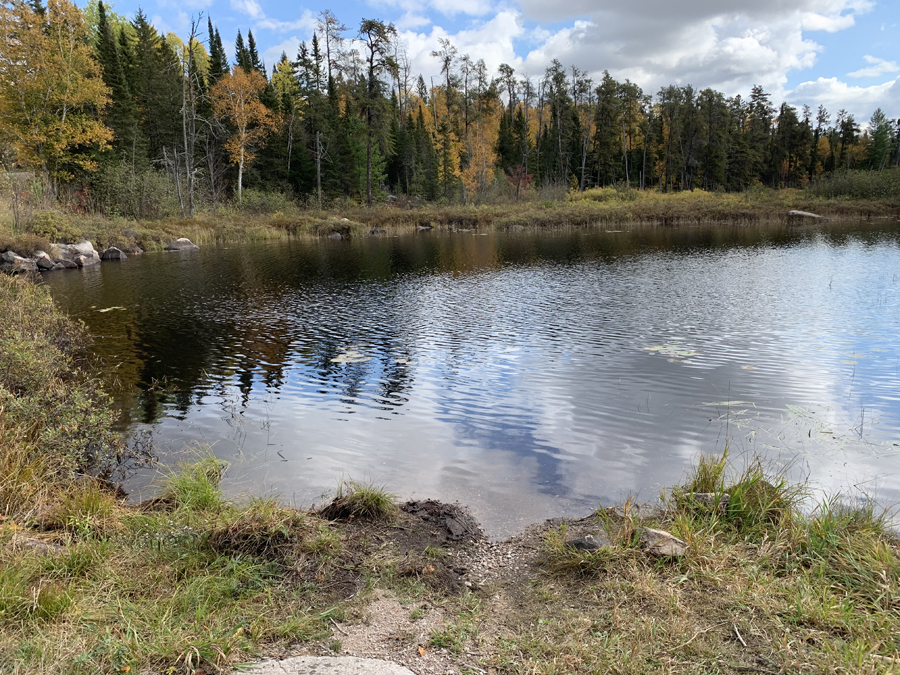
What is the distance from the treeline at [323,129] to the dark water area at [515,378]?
21075 millimetres

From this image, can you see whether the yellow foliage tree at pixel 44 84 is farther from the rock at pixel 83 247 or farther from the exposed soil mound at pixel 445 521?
the exposed soil mound at pixel 445 521

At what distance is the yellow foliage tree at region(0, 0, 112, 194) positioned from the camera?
1267 inches

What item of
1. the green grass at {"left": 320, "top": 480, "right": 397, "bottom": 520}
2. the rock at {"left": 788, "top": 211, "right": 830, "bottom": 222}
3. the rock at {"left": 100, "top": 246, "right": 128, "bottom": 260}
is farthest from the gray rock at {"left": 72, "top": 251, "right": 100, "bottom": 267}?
the rock at {"left": 788, "top": 211, "right": 830, "bottom": 222}

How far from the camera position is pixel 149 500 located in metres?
5.29

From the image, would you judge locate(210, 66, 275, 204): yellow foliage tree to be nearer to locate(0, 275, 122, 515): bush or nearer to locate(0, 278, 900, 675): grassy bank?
locate(0, 275, 122, 515): bush

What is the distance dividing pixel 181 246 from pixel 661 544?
36560mm

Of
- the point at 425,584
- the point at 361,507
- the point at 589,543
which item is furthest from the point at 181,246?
the point at 589,543

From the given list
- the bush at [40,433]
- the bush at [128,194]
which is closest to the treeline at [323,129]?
the bush at [128,194]

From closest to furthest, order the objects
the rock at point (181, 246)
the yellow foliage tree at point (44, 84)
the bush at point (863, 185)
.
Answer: the yellow foliage tree at point (44, 84) → the rock at point (181, 246) → the bush at point (863, 185)

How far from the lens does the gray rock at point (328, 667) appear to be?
2762mm

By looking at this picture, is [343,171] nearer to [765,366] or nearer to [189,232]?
[189,232]

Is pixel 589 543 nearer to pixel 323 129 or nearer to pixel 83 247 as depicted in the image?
pixel 83 247

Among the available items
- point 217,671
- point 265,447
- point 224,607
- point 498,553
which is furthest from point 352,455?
point 217,671

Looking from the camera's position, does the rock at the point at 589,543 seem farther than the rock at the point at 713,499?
No
